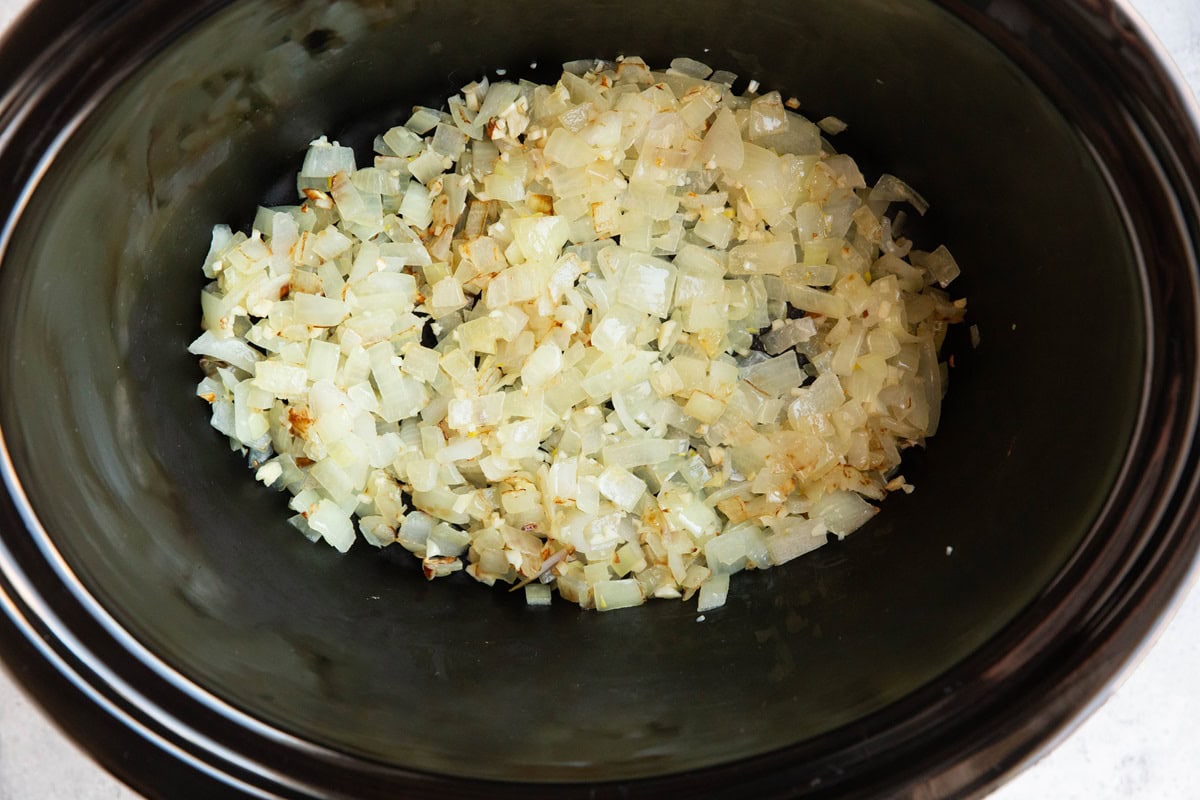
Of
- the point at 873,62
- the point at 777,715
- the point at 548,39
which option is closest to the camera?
the point at 777,715

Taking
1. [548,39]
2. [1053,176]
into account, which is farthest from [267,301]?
[1053,176]

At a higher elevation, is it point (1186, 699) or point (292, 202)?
point (1186, 699)

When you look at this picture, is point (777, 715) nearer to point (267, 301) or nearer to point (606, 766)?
point (606, 766)

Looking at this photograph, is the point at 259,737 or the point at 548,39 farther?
the point at 548,39
